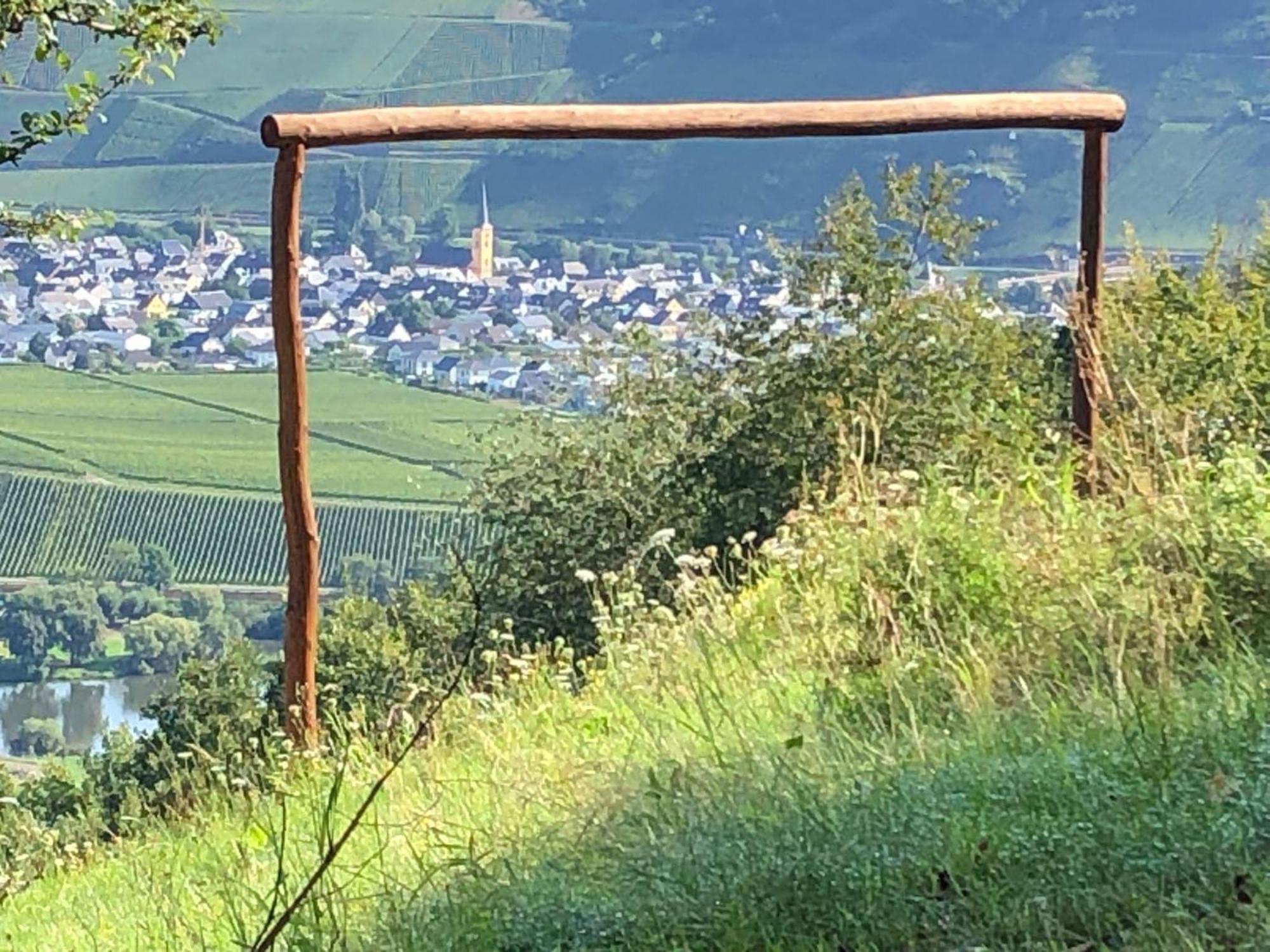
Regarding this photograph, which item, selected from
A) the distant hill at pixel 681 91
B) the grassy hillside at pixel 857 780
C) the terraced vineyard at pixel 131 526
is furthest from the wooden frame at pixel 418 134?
the distant hill at pixel 681 91

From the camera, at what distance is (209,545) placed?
22641mm

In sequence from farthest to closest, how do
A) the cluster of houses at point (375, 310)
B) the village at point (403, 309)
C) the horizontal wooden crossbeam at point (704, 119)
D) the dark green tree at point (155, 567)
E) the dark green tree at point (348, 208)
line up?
1. the dark green tree at point (348, 208)
2. the dark green tree at point (155, 567)
3. the cluster of houses at point (375, 310)
4. the village at point (403, 309)
5. the horizontal wooden crossbeam at point (704, 119)

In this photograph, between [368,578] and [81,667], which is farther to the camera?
[81,667]

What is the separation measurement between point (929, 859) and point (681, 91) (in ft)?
128

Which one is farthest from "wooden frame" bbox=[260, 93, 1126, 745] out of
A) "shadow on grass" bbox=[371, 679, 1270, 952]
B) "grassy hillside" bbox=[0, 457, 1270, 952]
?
"shadow on grass" bbox=[371, 679, 1270, 952]

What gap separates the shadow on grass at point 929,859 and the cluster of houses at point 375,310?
83.6 inches

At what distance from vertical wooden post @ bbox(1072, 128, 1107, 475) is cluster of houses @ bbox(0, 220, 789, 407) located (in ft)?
5.74

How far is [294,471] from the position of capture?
4633 millimetres

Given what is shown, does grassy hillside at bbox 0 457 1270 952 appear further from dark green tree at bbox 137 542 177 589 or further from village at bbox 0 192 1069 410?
dark green tree at bbox 137 542 177 589

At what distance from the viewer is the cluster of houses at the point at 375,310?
892 centimetres

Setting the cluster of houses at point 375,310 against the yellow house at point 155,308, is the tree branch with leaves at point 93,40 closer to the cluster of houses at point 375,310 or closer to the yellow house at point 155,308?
the cluster of houses at point 375,310

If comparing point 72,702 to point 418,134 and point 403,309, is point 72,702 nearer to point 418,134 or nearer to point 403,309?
point 403,309

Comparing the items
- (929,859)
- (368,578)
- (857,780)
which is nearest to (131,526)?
(368,578)

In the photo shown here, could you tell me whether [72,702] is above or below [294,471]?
below
